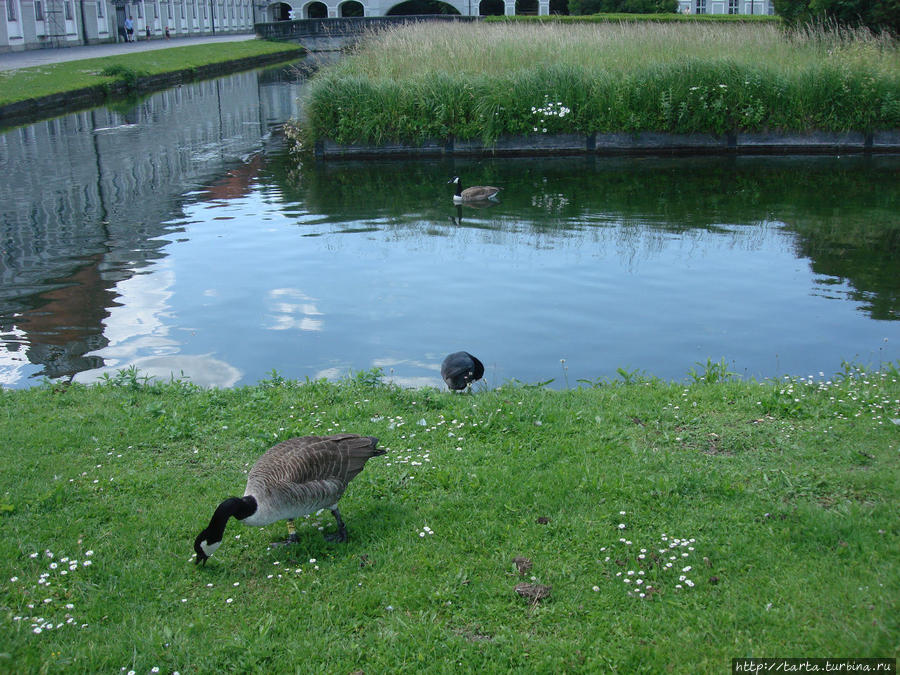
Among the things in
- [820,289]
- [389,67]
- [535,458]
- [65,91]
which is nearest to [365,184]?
[389,67]

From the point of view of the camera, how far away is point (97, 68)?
133 feet

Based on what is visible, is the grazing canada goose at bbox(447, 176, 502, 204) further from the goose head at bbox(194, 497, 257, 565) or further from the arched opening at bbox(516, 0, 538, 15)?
the arched opening at bbox(516, 0, 538, 15)

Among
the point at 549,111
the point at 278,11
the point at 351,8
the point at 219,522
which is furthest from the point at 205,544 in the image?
the point at 278,11

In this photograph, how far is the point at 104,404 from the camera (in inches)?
300

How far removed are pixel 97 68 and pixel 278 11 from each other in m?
79.2

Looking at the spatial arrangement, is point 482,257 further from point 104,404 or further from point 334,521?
point 334,521

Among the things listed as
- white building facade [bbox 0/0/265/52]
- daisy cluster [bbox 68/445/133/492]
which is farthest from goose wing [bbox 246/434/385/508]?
white building facade [bbox 0/0/265/52]

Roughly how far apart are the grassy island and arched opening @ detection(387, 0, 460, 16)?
89.5 meters

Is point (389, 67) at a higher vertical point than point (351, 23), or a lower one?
lower

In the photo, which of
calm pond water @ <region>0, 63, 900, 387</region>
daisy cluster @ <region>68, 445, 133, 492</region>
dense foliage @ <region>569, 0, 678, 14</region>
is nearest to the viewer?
daisy cluster @ <region>68, 445, 133, 492</region>

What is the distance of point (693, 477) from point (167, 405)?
457 centimetres

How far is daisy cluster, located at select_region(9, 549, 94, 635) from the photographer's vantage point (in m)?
4.39

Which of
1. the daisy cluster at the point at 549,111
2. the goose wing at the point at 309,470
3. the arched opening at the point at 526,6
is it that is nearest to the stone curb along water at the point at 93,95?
the daisy cluster at the point at 549,111

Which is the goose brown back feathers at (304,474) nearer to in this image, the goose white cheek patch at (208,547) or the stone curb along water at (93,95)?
the goose white cheek patch at (208,547)
